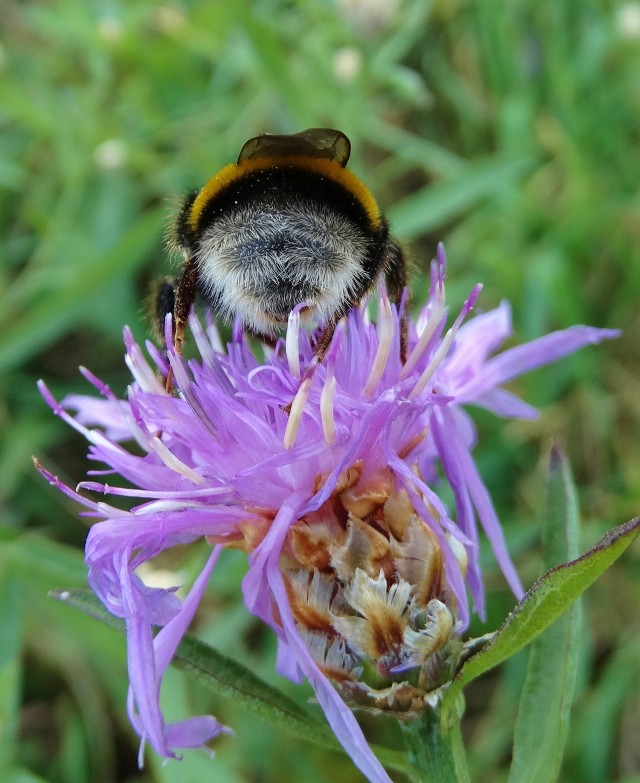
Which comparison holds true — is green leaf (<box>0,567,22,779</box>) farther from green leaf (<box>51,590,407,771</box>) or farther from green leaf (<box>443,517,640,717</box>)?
green leaf (<box>443,517,640,717</box>)

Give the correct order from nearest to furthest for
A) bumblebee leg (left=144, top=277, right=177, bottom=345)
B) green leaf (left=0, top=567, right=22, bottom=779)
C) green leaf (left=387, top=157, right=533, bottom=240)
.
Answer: bumblebee leg (left=144, top=277, right=177, bottom=345), green leaf (left=0, top=567, right=22, bottom=779), green leaf (left=387, top=157, right=533, bottom=240)

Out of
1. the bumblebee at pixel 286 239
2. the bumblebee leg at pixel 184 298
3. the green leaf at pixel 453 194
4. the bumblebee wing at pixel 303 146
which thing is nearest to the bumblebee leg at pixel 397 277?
the bumblebee at pixel 286 239

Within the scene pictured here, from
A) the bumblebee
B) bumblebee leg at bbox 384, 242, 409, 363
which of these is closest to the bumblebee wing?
the bumblebee

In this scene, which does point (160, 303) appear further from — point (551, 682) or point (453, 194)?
point (453, 194)

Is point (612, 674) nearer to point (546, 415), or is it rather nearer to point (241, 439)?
point (546, 415)

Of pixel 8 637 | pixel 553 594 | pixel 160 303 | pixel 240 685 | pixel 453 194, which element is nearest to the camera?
pixel 553 594

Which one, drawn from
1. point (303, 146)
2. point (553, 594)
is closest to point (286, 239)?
point (303, 146)
